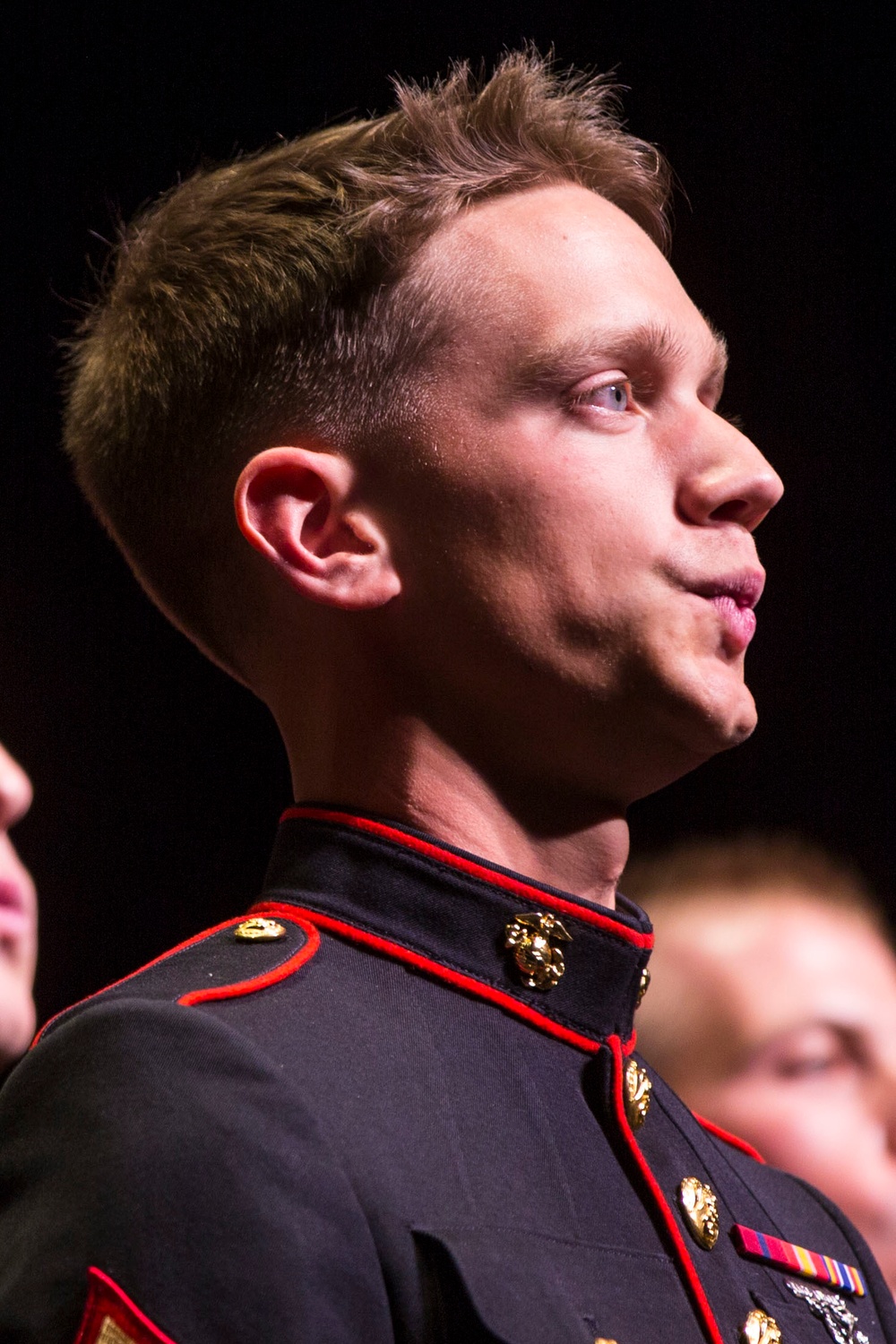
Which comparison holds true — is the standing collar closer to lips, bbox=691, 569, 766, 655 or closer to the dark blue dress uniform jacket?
the dark blue dress uniform jacket

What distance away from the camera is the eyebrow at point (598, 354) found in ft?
4.32

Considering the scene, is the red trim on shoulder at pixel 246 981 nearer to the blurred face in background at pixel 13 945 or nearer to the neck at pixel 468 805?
the neck at pixel 468 805

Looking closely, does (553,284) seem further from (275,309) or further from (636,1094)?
(636,1094)

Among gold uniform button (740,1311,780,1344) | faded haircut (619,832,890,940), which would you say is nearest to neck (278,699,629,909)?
gold uniform button (740,1311,780,1344)

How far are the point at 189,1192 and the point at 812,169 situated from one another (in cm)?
216

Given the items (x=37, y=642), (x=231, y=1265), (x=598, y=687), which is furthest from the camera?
(x=37, y=642)

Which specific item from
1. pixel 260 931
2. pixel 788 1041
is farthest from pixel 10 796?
pixel 788 1041


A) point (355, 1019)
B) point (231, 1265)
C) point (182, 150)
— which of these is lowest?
point (231, 1265)

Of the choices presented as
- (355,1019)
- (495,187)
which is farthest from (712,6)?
(355,1019)

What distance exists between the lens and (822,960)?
2.34 meters

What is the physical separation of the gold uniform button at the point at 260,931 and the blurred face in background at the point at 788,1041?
1.07 meters

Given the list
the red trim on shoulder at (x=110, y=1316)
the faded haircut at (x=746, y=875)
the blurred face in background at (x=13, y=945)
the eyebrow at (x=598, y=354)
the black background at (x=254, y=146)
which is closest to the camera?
the blurred face in background at (x=13, y=945)

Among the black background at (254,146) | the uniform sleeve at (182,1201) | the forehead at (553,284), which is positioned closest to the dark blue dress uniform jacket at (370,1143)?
the uniform sleeve at (182,1201)

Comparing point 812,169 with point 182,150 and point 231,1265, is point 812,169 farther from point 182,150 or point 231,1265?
point 231,1265
